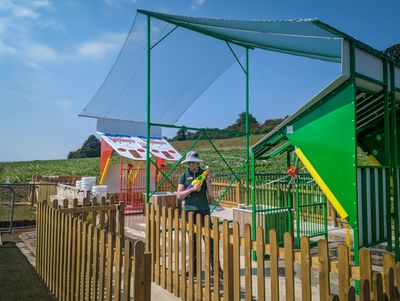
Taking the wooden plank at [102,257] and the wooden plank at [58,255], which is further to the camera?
the wooden plank at [58,255]

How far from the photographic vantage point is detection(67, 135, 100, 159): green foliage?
291 feet

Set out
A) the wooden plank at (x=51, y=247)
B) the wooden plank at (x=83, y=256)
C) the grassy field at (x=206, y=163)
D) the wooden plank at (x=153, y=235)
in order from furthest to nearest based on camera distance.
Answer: the grassy field at (x=206, y=163), the wooden plank at (x=153, y=235), the wooden plank at (x=51, y=247), the wooden plank at (x=83, y=256)

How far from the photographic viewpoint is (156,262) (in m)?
4.86

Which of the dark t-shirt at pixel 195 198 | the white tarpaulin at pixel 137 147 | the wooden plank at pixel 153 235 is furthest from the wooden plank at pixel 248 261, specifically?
the white tarpaulin at pixel 137 147

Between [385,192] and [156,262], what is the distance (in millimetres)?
3647

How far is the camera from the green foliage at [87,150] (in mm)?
88625

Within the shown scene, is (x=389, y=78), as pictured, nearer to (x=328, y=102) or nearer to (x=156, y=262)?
(x=328, y=102)

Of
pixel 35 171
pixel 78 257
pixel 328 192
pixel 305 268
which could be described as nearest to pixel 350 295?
pixel 305 268

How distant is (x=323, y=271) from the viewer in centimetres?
249

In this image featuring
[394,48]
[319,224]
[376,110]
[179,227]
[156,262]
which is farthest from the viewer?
[394,48]

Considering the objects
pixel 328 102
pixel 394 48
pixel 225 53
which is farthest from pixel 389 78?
pixel 394 48

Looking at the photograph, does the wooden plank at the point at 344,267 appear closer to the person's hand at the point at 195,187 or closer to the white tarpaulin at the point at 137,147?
the person's hand at the point at 195,187

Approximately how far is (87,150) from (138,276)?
311 ft

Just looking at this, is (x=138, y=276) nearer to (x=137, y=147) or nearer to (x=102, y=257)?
(x=102, y=257)
